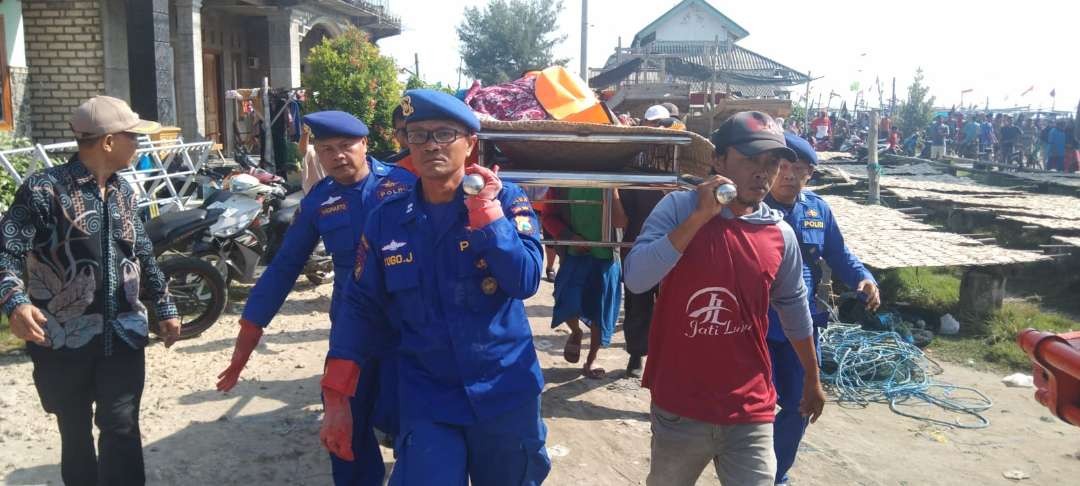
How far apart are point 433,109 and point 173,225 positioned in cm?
432

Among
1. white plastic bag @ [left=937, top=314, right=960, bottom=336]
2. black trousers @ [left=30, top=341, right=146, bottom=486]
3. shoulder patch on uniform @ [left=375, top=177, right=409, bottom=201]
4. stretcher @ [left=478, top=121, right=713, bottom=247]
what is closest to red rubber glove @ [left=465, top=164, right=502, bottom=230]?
shoulder patch on uniform @ [left=375, top=177, right=409, bottom=201]

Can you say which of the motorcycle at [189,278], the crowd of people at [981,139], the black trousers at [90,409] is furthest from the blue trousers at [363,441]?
the crowd of people at [981,139]

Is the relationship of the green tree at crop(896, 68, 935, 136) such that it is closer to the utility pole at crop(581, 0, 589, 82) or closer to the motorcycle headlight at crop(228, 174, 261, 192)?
the utility pole at crop(581, 0, 589, 82)

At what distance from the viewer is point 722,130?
2826 mm

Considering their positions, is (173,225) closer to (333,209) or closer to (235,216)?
(235,216)

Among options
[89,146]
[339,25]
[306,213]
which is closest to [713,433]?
[306,213]

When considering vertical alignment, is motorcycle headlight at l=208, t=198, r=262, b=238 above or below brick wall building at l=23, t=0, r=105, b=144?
below

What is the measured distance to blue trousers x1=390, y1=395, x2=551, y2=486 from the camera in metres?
2.41

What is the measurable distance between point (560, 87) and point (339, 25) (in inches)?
758

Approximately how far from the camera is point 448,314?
246 centimetres

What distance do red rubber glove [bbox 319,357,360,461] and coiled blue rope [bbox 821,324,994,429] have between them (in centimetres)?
413

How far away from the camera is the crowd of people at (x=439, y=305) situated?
247 centimetres

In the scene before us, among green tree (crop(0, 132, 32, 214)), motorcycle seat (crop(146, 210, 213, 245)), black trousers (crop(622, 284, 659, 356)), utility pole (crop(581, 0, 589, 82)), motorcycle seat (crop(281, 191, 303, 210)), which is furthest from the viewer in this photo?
utility pole (crop(581, 0, 589, 82))

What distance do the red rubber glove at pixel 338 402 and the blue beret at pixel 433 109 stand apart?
756 mm
